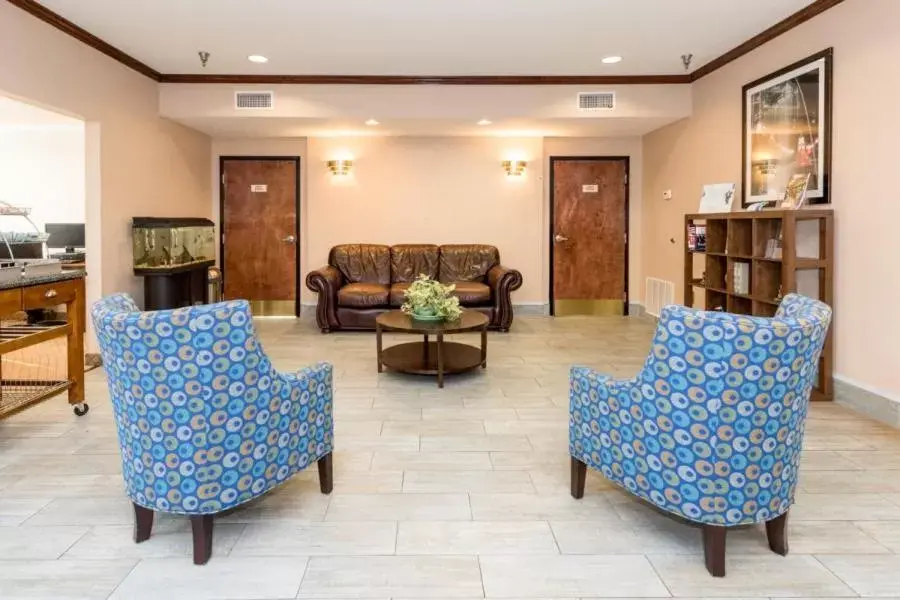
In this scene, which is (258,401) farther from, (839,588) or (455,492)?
(839,588)

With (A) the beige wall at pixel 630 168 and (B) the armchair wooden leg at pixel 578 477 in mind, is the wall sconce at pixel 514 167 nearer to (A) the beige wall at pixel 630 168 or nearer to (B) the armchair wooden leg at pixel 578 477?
(A) the beige wall at pixel 630 168

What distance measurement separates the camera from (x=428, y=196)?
8250mm

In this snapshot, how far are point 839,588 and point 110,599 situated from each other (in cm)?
234

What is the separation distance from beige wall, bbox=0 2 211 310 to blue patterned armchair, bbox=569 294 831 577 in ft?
15.0

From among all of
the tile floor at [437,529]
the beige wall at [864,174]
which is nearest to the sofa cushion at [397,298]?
the tile floor at [437,529]

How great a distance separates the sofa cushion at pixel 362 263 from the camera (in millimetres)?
7699

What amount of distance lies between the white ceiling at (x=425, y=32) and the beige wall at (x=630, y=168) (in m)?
1.94

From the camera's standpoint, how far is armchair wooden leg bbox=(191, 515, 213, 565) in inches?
84.9

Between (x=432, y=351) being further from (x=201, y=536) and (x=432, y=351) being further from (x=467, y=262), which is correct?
(x=201, y=536)

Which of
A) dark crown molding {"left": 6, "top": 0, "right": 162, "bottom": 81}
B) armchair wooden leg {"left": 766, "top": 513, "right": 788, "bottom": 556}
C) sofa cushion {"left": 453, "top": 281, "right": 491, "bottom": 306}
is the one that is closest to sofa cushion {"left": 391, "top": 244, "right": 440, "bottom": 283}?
sofa cushion {"left": 453, "top": 281, "right": 491, "bottom": 306}

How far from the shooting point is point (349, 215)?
27.0 feet

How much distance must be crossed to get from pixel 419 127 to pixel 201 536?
595cm

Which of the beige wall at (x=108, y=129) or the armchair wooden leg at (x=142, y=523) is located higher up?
the beige wall at (x=108, y=129)

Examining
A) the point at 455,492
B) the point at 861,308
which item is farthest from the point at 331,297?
the point at 861,308
